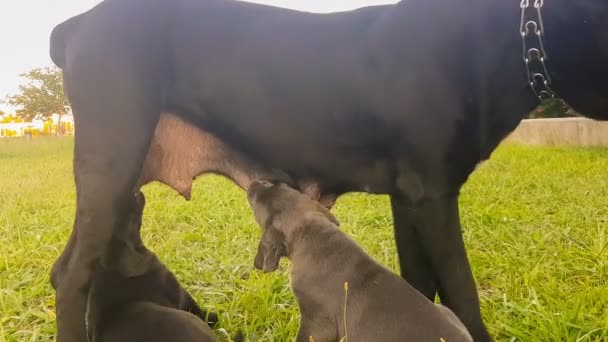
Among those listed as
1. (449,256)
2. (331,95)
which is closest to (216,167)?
(331,95)

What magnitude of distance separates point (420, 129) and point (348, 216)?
7.99 feet

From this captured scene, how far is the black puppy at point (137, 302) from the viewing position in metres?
2.11

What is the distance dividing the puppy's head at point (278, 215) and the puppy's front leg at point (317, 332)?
260 millimetres

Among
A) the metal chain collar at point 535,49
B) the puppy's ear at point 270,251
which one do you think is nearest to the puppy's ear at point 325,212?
the puppy's ear at point 270,251

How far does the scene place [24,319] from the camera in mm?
2650

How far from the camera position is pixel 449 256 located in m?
2.13

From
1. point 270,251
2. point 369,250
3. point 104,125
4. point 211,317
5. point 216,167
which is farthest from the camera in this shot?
point 369,250

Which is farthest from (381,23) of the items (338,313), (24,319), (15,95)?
(15,95)

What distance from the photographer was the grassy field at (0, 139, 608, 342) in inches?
99.1

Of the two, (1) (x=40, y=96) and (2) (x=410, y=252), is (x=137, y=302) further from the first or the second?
(1) (x=40, y=96)

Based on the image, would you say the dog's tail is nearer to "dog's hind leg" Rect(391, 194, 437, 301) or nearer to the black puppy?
the black puppy

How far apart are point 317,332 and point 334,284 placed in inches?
6.9

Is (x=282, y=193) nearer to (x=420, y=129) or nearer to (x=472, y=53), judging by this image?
(x=420, y=129)

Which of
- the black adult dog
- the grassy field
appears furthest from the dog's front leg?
the grassy field
